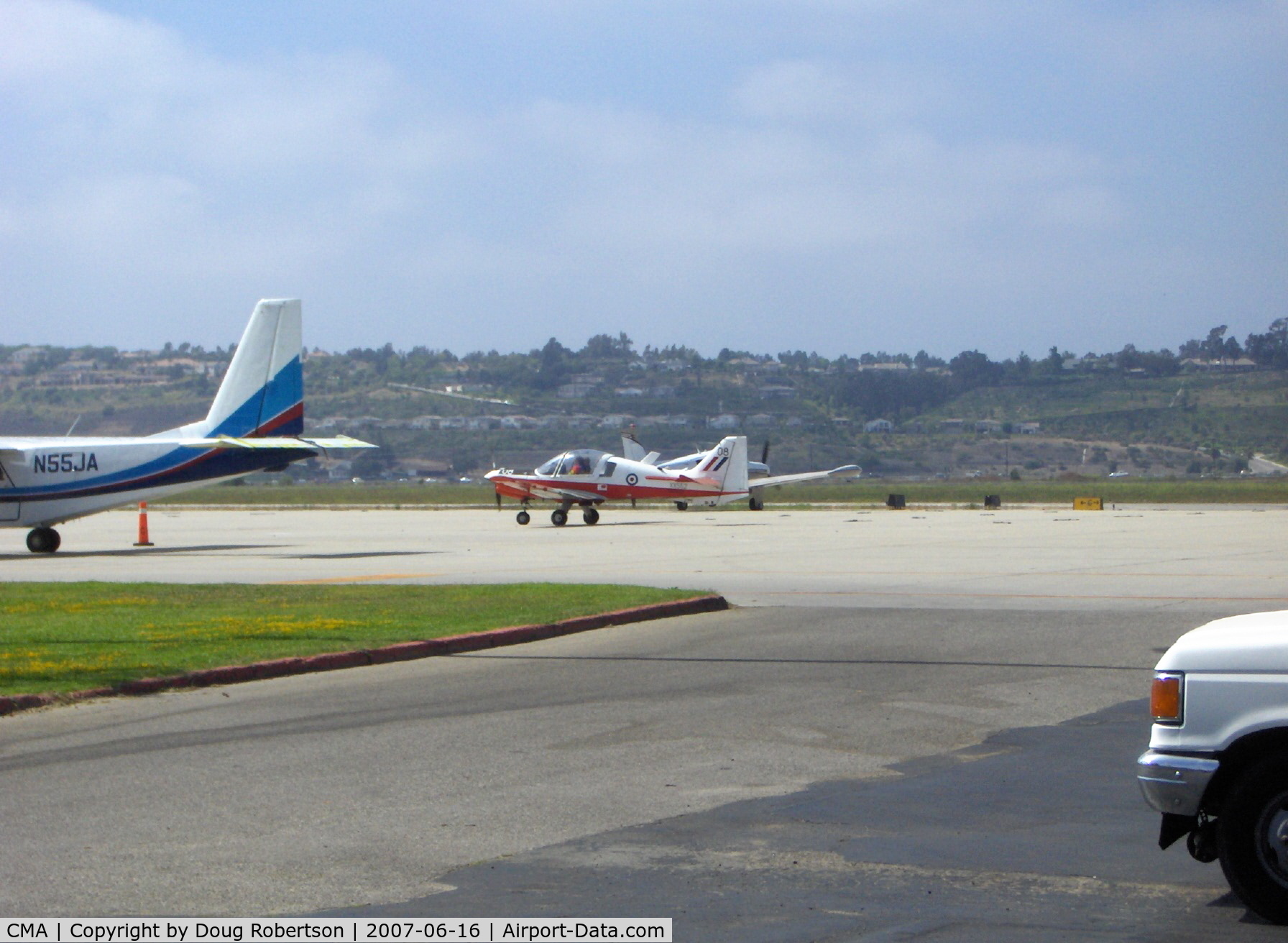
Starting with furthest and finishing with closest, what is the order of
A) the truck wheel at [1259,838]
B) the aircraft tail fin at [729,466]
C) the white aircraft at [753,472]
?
the white aircraft at [753,472]
the aircraft tail fin at [729,466]
the truck wheel at [1259,838]

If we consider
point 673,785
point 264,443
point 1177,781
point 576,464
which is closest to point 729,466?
point 576,464

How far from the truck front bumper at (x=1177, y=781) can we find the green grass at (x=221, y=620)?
27.4 ft

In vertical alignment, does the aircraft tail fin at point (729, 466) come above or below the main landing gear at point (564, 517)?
above

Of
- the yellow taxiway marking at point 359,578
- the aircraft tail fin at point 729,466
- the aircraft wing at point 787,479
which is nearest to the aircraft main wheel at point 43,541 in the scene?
the yellow taxiway marking at point 359,578

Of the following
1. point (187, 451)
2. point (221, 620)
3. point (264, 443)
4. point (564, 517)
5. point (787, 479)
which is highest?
point (264, 443)

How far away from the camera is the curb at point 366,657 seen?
11.1 meters

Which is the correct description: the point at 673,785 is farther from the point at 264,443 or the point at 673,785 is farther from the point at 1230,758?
the point at 264,443

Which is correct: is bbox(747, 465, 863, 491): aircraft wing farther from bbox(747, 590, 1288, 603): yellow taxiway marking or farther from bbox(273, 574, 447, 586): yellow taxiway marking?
bbox(747, 590, 1288, 603): yellow taxiway marking

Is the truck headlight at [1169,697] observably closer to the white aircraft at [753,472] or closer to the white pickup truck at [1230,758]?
the white pickup truck at [1230,758]

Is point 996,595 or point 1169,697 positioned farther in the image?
point 996,595

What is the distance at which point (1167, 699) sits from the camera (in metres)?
5.88

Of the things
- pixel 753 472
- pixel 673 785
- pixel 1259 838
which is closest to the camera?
pixel 1259 838

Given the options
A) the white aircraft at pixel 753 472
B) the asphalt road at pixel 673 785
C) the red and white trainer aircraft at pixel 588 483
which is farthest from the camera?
the white aircraft at pixel 753 472

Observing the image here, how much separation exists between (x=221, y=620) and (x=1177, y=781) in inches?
469
